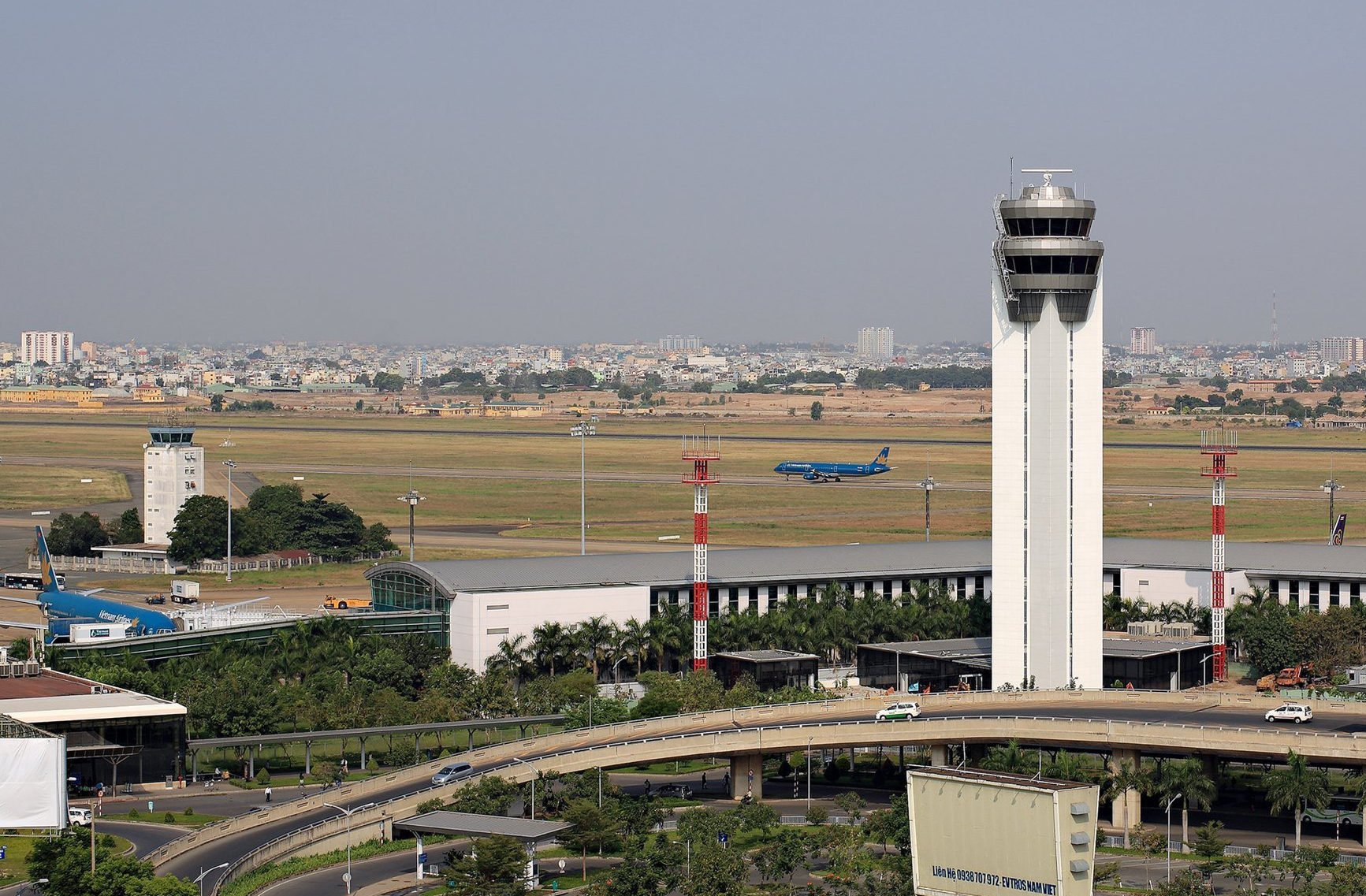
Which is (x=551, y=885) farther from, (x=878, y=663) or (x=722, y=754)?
(x=878, y=663)

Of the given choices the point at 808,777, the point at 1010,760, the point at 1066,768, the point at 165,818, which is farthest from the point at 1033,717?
the point at 165,818

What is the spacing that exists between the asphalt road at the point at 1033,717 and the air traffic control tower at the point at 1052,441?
1068 cm

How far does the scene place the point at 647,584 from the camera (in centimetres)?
11600

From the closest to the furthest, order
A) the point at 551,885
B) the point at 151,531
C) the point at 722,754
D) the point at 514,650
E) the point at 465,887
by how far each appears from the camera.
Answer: the point at 465,887 → the point at 551,885 → the point at 722,754 → the point at 514,650 → the point at 151,531

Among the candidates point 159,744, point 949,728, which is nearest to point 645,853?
point 949,728

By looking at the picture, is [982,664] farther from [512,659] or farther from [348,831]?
[348,831]

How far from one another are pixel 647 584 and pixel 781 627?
27.4 feet

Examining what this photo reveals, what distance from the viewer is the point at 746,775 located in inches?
3445

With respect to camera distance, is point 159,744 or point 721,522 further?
point 721,522

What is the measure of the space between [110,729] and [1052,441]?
4954 cm

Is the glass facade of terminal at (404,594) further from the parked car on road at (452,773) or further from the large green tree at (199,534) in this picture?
the large green tree at (199,534)

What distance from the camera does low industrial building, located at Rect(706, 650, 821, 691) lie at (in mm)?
109188

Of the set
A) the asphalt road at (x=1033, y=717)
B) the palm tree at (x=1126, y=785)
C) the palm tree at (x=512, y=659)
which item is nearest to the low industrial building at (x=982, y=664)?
the asphalt road at (x=1033, y=717)

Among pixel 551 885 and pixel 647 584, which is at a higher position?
pixel 647 584
